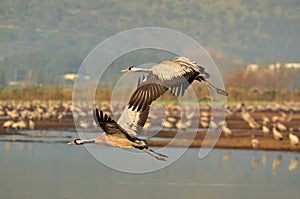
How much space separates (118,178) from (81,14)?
4729 inches

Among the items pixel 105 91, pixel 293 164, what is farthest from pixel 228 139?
pixel 105 91

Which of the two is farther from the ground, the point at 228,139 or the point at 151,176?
the point at 151,176

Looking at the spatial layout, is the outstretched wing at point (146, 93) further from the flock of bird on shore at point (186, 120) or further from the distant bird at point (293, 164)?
the flock of bird on shore at point (186, 120)

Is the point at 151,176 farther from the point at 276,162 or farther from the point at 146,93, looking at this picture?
the point at 146,93

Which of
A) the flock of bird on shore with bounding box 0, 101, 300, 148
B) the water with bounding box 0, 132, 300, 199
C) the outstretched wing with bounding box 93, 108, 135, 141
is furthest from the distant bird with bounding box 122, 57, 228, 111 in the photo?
the flock of bird on shore with bounding box 0, 101, 300, 148

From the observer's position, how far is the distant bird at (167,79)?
14.3 m

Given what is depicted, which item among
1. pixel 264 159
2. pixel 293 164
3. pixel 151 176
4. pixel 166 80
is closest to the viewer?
pixel 166 80

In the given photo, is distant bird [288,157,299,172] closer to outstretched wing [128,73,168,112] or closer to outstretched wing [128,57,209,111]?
outstretched wing [128,57,209,111]

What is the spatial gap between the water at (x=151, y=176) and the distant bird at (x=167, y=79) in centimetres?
507

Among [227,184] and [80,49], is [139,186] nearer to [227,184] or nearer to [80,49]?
[227,184]

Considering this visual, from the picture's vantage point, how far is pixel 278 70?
93.6m

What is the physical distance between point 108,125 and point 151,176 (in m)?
11.7

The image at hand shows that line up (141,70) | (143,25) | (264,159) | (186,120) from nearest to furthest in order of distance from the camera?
(141,70) < (264,159) < (186,120) < (143,25)

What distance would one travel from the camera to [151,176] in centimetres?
2645
